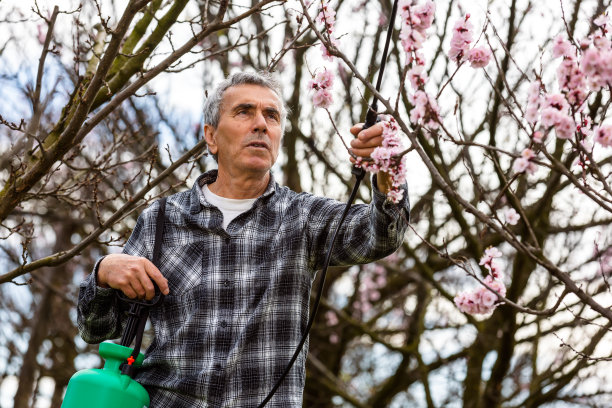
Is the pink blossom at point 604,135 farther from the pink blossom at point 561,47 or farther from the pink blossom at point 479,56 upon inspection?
the pink blossom at point 479,56

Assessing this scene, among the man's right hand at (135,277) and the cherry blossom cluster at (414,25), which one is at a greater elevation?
the cherry blossom cluster at (414,25)

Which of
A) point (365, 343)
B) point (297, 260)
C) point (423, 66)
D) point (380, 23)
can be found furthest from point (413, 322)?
point (423, 66)

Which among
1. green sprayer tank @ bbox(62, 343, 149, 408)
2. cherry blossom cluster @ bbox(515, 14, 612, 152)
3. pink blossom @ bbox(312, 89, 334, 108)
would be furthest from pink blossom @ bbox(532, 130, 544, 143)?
green sprayer tank @ bbox(62, 343, 149, 408)

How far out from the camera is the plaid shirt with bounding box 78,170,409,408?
2262 millimetres

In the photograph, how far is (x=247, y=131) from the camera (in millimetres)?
2682

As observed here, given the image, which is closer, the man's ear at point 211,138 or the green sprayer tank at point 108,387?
the green sprayer tank at point 108,387

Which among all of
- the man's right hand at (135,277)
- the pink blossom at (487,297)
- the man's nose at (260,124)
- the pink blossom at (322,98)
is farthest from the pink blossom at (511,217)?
the man's right hand at (135,277)

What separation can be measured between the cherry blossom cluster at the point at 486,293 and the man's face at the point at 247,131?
879mm

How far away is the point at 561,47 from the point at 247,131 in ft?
4.01

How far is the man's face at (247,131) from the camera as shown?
8.59 feet

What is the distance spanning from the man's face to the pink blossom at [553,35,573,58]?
1123mm

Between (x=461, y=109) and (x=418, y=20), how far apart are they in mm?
3963

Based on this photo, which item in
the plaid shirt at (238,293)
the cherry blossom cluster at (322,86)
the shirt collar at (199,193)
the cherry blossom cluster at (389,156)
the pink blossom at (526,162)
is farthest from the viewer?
the shirt collar at (199,193)

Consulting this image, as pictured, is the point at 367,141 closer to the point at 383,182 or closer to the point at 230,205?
the point at 383,182
